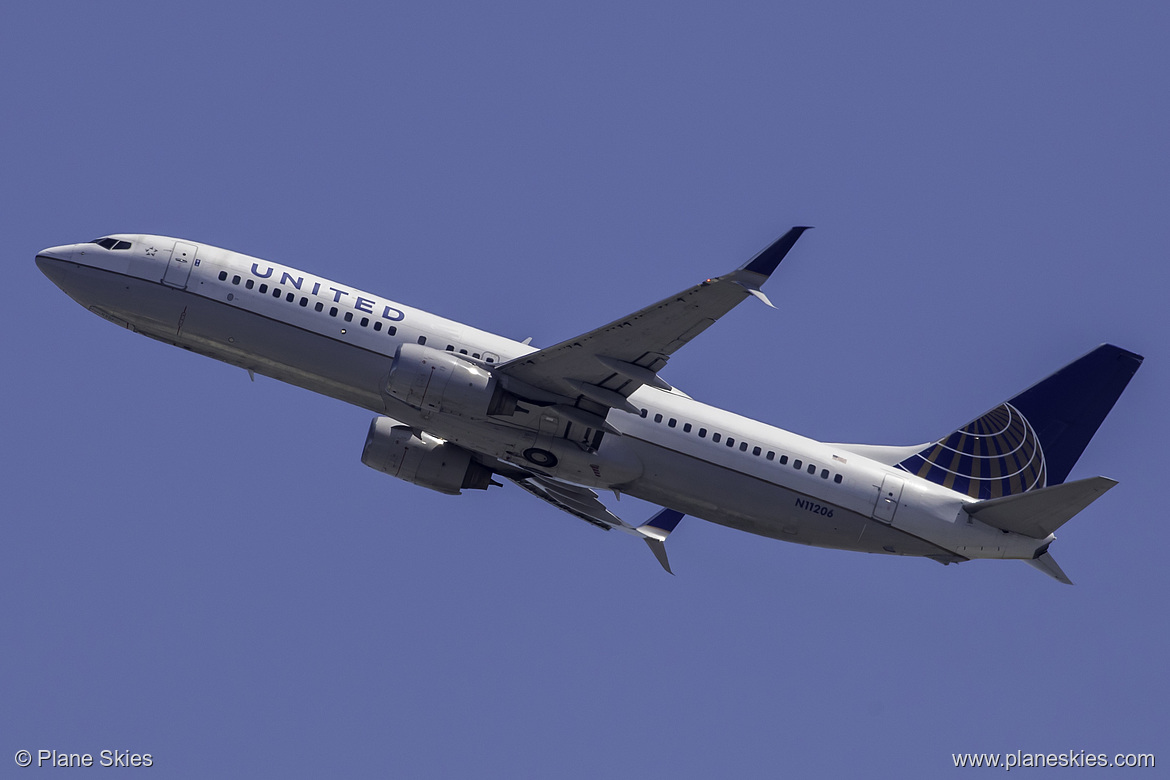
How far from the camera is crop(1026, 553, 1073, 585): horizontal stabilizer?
37438mm

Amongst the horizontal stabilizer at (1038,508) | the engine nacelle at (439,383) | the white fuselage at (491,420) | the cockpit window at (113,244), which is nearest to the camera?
the engine nacelle at (439,383)

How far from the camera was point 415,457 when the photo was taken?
3884 cm

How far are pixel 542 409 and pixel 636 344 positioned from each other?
3.72m

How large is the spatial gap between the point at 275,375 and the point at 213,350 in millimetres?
1941

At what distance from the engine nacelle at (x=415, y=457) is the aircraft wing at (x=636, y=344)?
540 centimetres

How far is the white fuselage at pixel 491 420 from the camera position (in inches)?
1396

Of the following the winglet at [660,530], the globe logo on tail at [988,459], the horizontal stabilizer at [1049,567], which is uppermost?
the globe logo on tail at [988,459]

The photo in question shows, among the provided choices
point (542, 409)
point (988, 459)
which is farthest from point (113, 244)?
point (988, 459)

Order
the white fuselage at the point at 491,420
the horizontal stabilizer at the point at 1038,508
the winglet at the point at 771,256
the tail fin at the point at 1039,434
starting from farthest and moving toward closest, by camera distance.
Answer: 1. the tail fin at the point at 1039,434
2. the white fuselage at the point at 491,420
3. the horizontal stabilizer at the point at 1038,508
4. the winglet at the point at 771,256

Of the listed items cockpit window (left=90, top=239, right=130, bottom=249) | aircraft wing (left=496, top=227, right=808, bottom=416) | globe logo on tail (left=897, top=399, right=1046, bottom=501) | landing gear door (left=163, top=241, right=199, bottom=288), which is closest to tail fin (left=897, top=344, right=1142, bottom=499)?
globe logo on tail (left=897, top=399, right=1046, bottom=501)

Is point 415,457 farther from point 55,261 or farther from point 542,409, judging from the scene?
point 55,261

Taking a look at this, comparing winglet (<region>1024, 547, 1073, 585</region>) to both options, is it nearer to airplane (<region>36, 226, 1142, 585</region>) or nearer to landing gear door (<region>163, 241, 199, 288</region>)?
airplane (<region>36, 226, 1142, 585</region>)

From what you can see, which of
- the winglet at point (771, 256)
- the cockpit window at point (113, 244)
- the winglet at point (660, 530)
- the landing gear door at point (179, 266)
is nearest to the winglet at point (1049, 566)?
the winglet at point (660, 530)

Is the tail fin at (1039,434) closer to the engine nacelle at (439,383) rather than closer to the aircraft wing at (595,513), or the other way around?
the aircraft wing at (595,513)
